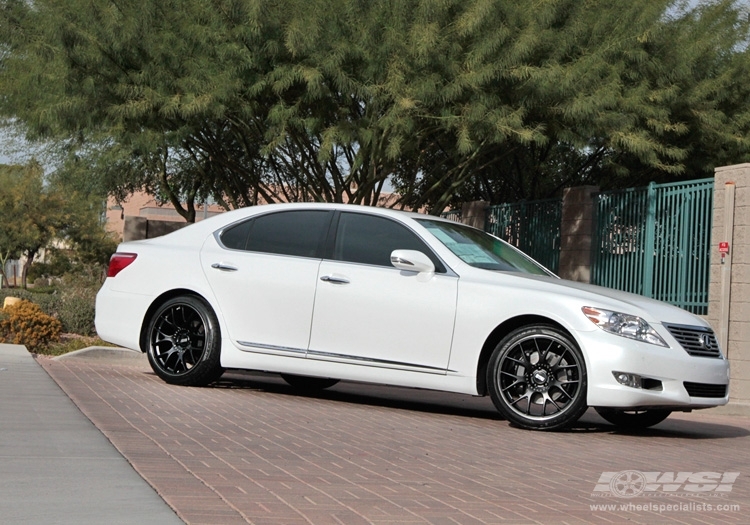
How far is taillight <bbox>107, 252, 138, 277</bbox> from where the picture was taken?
1073 centimetres

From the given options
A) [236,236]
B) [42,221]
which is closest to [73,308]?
[236,236]

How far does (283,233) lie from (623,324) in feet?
10.7

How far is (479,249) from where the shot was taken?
9773 millimetres

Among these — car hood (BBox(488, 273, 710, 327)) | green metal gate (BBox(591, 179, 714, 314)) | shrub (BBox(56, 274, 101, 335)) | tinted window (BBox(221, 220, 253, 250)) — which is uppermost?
green metal gate (BBox(591, 179, 714, 314))

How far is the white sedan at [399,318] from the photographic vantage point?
8.52 meters

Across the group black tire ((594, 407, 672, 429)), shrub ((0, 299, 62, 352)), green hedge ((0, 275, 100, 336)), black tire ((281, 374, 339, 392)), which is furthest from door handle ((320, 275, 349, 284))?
green hedge ((0, 275, 100, 336))

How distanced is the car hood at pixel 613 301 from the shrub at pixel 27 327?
301 inches

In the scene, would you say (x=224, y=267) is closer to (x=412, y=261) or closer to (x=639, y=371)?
(x=412, y=261)

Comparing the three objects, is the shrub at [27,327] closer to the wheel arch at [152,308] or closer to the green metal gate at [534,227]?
the wheel arch at [152,308]

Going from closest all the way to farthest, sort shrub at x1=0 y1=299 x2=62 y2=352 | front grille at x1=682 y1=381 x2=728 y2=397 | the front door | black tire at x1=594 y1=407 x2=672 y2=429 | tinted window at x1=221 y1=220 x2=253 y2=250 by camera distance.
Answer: front grille at x1=682 y1=381 x2=728 y2=397 < the front door < black tire at x1=594 y1=407 x2=672 y2=429 < tinted window at x1=221 y1=220 x2=253 y2=250 < shrub at x1=0 y1=299 x2=62 y2=352

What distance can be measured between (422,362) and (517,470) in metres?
2.44

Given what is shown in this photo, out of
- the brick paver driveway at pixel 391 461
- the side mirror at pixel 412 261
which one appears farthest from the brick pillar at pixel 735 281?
the side mirror at pixel 412 261

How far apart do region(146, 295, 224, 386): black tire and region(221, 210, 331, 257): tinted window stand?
2.25 ft

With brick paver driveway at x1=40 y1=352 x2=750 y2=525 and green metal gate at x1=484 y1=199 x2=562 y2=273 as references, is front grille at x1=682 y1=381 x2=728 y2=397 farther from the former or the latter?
green metal gate at x1=484 y1=199 x2=562 y2=273
